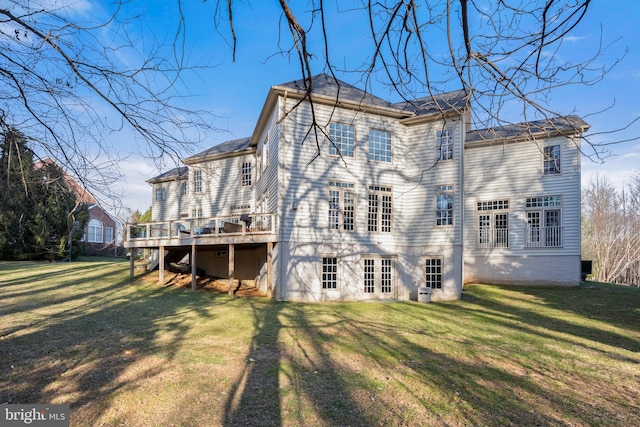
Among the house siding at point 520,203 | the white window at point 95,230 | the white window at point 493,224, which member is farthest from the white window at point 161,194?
the white window at point 493,224

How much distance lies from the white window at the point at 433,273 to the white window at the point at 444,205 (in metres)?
1.52

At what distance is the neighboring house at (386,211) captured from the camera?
13.4 m

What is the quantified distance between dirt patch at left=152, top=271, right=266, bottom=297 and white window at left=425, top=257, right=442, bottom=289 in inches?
260

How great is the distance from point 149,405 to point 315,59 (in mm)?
4391

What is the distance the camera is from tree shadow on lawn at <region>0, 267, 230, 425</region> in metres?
4.66

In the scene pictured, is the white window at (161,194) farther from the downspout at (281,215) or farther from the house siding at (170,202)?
the downspout at (281,215)

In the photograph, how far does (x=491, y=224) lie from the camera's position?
1720 centimetres

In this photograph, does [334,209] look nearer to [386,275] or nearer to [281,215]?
[281,215]

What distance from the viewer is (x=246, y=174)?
737 inches

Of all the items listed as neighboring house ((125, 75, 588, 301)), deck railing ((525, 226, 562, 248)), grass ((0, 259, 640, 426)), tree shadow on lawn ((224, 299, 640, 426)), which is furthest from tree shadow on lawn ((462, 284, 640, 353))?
tree shadow on lawn ((224, 299, 640, 426))

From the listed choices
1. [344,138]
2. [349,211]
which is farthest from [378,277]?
[344,138]

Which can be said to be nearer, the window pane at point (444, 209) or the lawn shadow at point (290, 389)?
the lawn shadow at point (290, 389)

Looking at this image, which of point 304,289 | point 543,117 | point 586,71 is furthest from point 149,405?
point 304,289

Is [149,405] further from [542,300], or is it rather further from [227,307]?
[542,300]
